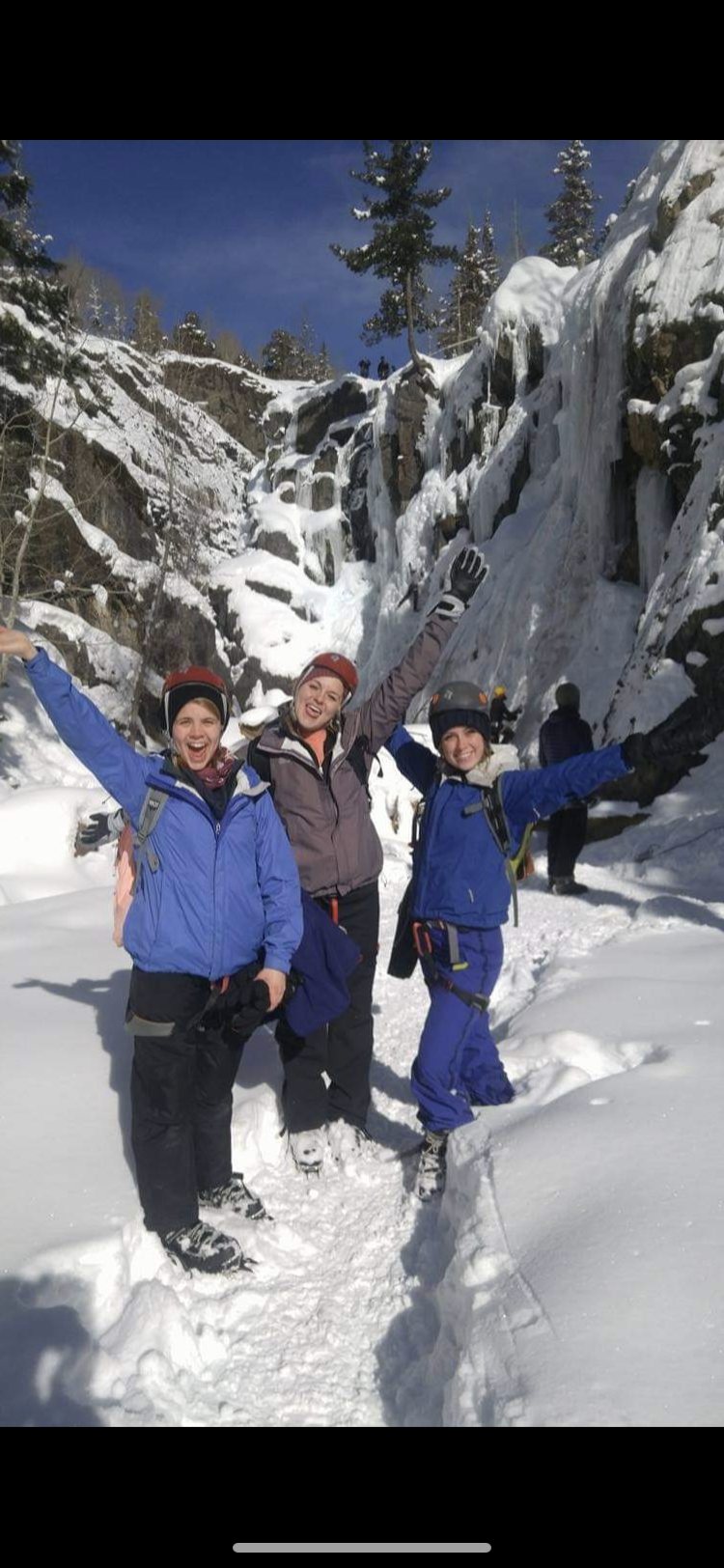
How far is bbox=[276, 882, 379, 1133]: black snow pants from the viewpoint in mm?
3301

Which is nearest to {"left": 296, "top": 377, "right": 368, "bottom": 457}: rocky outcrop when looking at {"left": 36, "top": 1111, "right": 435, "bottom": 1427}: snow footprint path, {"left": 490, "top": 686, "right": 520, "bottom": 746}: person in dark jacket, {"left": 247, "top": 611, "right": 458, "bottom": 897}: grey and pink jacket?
{"left": 490, "top": 686, "right": 520, "bottom": 746}: person in dark jacket

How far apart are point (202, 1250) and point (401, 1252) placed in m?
0.66

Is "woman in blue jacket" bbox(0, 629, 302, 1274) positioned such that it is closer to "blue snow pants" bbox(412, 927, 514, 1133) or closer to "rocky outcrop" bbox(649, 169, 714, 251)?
"blue snow pants" bbox(412, 927, 514, 1133)

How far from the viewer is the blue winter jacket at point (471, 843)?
304cm

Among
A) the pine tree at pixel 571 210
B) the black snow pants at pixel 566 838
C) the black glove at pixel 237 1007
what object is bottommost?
the black glove at pixel 237 1007

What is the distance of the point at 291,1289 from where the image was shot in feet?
8.43

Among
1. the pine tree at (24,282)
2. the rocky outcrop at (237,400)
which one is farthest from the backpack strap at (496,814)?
the rocky outcrop at (237,400)

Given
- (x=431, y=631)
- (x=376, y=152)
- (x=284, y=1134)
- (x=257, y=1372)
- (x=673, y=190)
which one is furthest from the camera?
(x=376, y=152)

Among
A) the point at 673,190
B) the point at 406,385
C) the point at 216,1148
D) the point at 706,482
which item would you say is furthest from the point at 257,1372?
the point at 406,385

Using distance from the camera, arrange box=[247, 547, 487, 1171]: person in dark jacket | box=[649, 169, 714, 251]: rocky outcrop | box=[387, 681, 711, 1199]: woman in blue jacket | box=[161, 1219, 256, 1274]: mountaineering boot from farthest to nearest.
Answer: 1. box=[649, 169, 714, 251]: rocky outcrop
2. box=[247, 547, 487, 1171]: person in dark jacket
3. box=[387, 681, 711, 1199]: woman in blue jacket
4. box=[161, 1219, 256, 1274]: mountaineering boot

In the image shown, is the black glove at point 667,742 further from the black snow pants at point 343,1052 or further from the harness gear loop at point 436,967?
the black snow pants at point 343,1052
